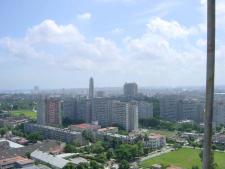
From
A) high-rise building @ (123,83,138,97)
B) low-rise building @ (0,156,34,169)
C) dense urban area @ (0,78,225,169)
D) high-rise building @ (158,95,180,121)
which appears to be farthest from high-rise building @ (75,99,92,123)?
high-rise building @ (123,83,138,97)

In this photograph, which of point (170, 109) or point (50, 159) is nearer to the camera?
point (50, 159)

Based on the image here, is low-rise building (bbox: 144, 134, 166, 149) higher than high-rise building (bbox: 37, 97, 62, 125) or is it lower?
lower

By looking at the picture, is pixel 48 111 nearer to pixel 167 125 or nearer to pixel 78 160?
pixel 167 125

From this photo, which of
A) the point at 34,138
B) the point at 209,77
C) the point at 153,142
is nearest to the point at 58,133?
the point at 34,138

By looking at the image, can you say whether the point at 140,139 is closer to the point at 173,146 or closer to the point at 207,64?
the point at 173,146

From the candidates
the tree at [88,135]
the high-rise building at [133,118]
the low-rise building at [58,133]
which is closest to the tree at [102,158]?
the low-rise building at [58,133]

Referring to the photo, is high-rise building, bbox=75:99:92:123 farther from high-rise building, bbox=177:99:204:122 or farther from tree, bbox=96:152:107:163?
tree, bbox=96:152:107:163

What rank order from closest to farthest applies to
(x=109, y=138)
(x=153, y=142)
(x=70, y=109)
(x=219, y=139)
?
1. (x=153, y=142)
2. (x=219, y=139)
3. (x=109, y=138)
4. (x=70, y=109)
